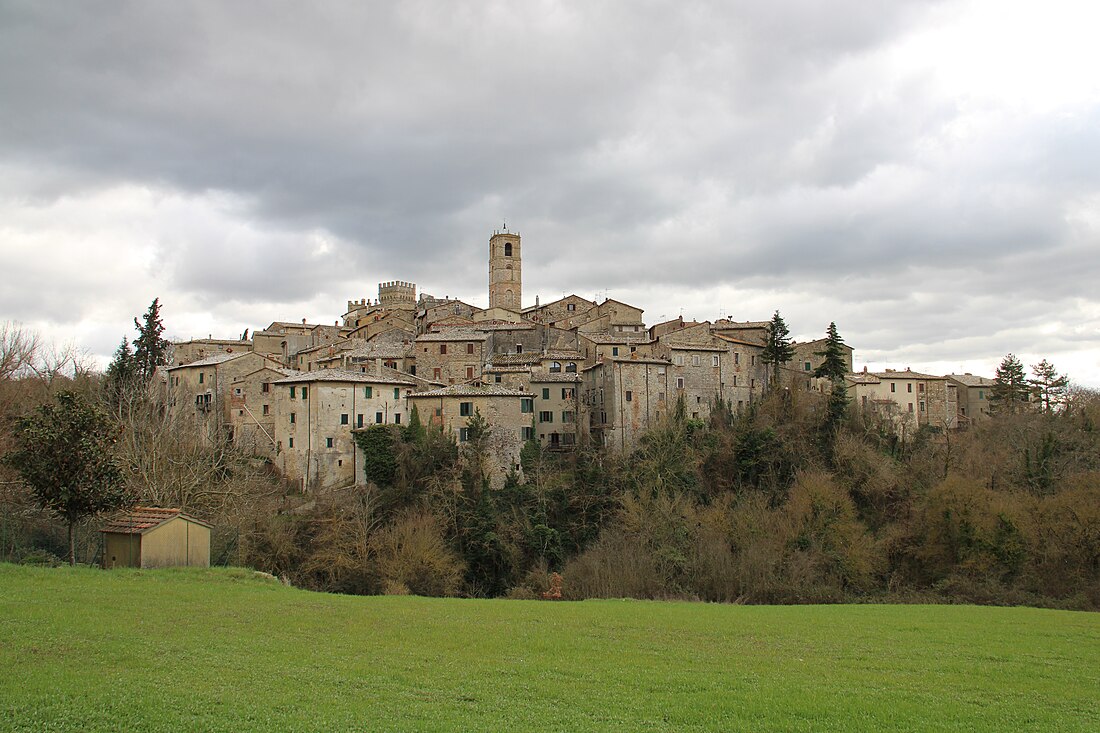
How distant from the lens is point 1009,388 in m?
66.2

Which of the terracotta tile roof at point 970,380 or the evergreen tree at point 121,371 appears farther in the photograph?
the terracotta tile roof at point 970,380

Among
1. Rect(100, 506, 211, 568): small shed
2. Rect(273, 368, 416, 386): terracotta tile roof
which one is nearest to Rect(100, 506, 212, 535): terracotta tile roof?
Rect(100, 506, 211, 568): small shed

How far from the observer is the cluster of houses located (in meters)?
51.8

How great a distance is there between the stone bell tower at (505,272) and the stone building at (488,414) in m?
41.4

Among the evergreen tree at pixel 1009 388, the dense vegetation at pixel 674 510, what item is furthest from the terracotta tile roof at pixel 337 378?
the evergreen tree at pixel 1009 388

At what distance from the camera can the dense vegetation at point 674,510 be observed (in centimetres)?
3831

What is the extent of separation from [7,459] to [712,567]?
3027 cm

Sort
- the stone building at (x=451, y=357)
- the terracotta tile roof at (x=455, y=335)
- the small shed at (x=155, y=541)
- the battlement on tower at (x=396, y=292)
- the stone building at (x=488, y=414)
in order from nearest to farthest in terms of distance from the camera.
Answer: the small shed at (x=155, y=541) < the stone building at (x=488, y=414) < the stone building at (x=451, y=357) < the terracotta tile roof at (x=455, y=335) < the battlement on tower at (x=396, y=292)

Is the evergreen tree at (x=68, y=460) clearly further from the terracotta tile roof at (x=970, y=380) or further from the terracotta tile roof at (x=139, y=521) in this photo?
the terracotta tile roof at (x=970, y=380)

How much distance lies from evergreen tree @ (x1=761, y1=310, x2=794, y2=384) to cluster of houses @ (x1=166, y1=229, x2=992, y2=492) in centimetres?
162

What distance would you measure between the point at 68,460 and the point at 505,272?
72074 millimetres

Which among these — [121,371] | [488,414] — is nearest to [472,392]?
[488,414]

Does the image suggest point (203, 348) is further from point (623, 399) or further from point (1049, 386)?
point (1049, 386)

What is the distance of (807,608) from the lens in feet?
96.9
